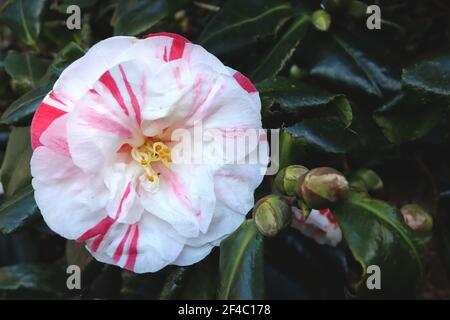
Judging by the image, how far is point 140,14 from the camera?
3.55ft

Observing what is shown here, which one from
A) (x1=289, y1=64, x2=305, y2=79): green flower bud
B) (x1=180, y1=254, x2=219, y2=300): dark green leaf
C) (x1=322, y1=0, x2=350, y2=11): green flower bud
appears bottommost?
(x1=180, y1=254, x2=219, y2=300): dark green leaf

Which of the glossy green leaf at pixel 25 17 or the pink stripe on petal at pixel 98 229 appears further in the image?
the glossy green leaf at pixel 25 17

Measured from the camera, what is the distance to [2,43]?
5.61 feet

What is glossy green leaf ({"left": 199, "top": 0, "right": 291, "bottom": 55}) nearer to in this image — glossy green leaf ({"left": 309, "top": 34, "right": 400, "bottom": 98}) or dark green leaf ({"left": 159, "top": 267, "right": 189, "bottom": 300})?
glossy green leaf ({"left": 309, "top": 34, "right": 400, "bottom": 98})

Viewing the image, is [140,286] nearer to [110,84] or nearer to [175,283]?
[175,283]

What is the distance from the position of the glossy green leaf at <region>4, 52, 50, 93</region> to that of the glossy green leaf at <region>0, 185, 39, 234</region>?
31cm

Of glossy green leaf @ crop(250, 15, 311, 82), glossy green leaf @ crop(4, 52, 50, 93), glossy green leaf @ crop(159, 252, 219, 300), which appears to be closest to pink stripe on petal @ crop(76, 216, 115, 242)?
glossy green leaf @ crop(159, 252, 219, 300)

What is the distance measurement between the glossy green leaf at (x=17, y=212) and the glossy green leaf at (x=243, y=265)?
28cm

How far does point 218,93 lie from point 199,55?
0.06m

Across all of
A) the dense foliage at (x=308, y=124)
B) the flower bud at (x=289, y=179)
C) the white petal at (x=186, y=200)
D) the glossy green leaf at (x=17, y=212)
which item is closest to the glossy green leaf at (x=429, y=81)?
the dense foliage at (x=308, y=124)

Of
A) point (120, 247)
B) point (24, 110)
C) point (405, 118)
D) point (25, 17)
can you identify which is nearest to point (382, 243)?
point (405, 118)

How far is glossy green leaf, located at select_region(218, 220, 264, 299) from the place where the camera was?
836 mm

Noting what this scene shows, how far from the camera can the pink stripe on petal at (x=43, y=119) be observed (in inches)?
28.3

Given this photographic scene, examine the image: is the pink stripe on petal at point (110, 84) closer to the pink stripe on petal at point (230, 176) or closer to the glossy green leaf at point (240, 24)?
the pink stripe on petal at point (230, 176)
